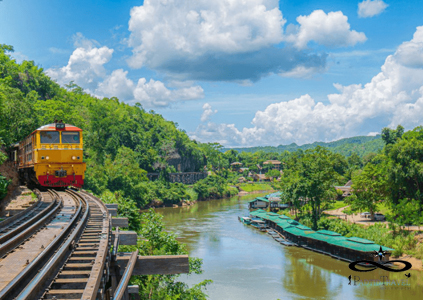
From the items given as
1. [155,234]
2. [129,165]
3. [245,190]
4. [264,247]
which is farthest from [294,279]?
[245,190]

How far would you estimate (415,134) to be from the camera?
47.7 m

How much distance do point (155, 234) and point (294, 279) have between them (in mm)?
15048

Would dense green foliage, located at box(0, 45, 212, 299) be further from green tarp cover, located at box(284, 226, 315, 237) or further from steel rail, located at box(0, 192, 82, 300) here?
green tarp cover, located at box(284, 226, 315, 237)

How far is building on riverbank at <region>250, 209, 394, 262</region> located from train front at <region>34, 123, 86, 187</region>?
2468 cm

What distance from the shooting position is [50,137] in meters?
23.3

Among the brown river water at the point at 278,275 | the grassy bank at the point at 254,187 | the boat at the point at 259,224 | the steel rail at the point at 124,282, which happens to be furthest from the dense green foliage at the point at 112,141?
the boat at the point at 259,224

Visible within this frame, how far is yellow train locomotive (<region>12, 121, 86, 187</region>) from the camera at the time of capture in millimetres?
22812

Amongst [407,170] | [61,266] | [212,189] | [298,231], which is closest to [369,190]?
[407,170]

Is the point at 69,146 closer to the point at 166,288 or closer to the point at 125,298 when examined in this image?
the point at 166,288

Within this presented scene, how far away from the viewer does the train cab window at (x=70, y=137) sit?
77.8 ft

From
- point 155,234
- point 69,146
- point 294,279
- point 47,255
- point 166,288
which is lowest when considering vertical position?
point 294,279

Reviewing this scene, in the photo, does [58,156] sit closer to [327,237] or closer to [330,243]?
[330,243]

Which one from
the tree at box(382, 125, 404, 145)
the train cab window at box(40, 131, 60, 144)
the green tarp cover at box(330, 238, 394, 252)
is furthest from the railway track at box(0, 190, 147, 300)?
the tree at box(382, 125, 404, 145)

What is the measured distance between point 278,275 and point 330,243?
841 cm
